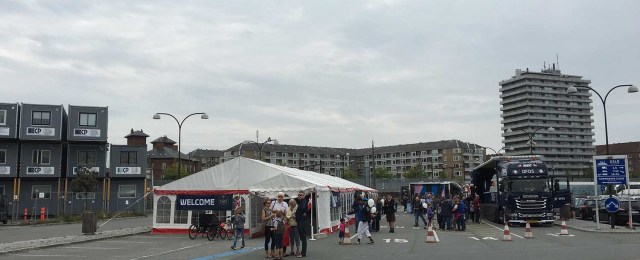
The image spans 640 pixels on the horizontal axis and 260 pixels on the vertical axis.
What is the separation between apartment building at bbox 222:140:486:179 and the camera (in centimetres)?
15362

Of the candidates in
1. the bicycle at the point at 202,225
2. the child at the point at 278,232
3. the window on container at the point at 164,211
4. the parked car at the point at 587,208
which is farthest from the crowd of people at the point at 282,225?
the parked car at the point at 587,208

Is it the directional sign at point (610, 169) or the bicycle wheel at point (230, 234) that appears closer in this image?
the bicycle wheel at point (230, 234)

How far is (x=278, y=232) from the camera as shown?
49.5 feet

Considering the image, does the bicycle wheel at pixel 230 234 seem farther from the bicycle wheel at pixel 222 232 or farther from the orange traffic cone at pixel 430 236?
the orange traffic cone at pixel 430 236

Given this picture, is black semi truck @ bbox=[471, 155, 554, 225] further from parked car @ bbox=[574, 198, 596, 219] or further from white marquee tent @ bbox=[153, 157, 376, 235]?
white marquee tent @ bbox=[153, 157, 376, 235]

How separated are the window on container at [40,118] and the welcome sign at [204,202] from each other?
28.9 metres

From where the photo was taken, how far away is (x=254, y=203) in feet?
83.5

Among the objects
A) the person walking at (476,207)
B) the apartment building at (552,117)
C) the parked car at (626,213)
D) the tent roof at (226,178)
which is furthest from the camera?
the apartment building at (552,117)

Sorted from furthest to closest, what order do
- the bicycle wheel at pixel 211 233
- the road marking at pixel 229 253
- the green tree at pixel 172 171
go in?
the green tree at pixel 172 171 < the bicycle wheel at pixel 211 233 < the road marking at pixel 229 253

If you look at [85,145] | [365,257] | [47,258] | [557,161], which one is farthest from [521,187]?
[557,161]

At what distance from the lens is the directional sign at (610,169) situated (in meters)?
25.5

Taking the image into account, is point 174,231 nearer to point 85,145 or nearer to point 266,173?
point 266,173

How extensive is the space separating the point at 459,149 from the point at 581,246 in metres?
138

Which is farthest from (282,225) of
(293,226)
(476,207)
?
(476,207)
